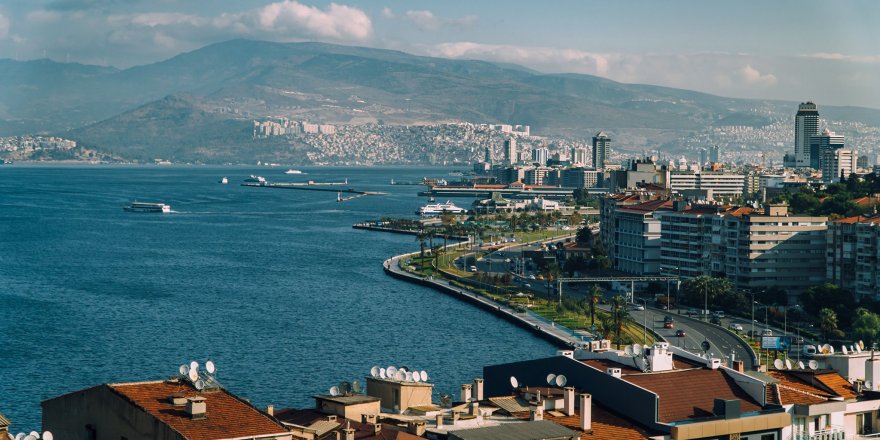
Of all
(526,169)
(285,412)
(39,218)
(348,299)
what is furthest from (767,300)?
(526,169)

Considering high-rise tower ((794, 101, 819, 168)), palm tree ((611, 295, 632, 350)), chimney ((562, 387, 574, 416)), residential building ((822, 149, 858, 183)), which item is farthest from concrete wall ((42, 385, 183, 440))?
high-rise tower ((794, 101, 819, 168))

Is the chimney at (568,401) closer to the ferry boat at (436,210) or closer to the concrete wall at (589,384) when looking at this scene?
the concrete wall at (589,384)

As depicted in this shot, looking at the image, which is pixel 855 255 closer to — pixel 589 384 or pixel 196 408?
pixel 589 384

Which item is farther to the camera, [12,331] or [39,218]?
[39,218]

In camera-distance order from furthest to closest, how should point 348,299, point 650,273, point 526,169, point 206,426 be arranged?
point 526,169 → point 650,273 → point 348,299 → point 206,426

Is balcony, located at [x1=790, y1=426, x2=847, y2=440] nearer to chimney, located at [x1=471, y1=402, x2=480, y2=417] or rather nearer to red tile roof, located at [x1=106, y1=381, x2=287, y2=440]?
chimney, located at [x1=471, y1=402, x2=480, y2=417]

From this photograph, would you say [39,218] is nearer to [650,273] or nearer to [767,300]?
[650,273]

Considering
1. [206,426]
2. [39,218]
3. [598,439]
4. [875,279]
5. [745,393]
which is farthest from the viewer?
[39,218]

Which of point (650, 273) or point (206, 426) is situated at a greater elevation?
point (206, 426)
